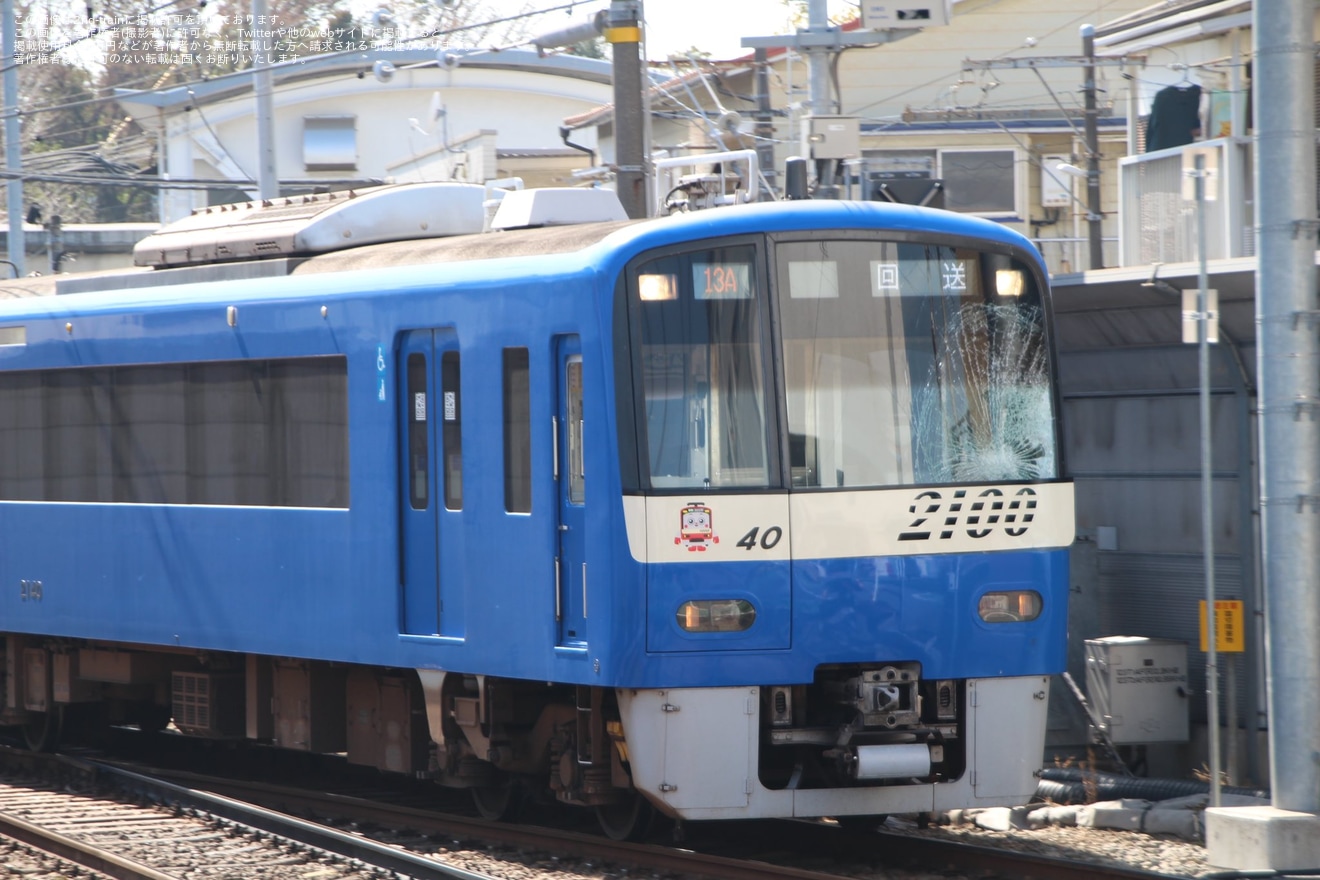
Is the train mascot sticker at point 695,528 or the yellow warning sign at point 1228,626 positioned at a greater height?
the train mascot sticker at point 695,528

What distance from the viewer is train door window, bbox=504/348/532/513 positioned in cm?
881

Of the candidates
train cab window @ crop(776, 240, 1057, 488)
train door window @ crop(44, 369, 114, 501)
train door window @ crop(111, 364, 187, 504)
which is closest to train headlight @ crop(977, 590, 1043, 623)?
train cab window @ crop(776, 240, 1057, 488)

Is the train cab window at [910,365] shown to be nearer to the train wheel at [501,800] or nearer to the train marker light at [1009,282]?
the train marker light at [1009,282]

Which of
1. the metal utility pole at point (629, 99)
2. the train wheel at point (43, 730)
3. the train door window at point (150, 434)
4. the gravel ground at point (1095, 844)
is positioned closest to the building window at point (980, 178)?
the metal utility pole at point (629, 99)

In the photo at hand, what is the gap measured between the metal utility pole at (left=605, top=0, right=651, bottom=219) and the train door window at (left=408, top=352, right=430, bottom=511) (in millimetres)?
4316

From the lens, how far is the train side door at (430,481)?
9.31m

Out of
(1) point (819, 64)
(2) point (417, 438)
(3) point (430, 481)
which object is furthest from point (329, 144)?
(3) point (430, 481)

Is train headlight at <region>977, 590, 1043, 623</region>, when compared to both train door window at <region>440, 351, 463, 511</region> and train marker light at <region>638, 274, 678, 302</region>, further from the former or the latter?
train door window at <region>440, 351, 463, 511</region>

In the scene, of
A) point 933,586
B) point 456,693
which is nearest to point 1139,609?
point 933,586

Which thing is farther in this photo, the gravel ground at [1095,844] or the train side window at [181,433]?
the train side window at [181,433]

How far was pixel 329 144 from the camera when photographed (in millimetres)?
41156

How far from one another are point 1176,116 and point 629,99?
4.40 meters

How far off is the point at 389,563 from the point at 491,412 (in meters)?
1.11

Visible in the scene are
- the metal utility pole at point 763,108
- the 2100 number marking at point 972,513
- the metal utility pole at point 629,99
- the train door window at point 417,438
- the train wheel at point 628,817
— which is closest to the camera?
the 2100 number marking at point 972,513
